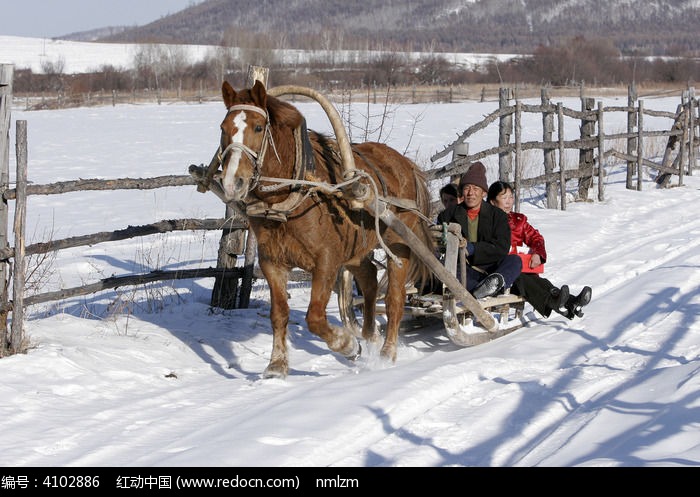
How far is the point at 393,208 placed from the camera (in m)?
7.16

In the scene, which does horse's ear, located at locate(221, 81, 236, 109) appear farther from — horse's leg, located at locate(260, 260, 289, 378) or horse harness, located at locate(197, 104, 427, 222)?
horse's leg, located at locate(260, 260, 289, 378)

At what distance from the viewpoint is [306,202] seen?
5.98 meters

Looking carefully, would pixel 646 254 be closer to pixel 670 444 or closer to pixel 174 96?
pixel 670 444

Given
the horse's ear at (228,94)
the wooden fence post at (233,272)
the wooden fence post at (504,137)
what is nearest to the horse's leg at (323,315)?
the horse's ear at (228,94)

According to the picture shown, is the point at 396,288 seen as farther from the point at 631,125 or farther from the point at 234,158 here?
the point at 631,125

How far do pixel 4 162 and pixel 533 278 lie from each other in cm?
431

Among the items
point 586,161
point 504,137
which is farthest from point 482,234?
point 586,161

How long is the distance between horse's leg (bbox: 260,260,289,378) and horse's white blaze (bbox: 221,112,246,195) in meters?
1.08

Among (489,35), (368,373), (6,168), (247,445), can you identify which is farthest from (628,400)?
(489,35)

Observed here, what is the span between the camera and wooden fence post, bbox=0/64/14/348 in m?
6.36

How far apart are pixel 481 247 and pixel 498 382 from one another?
76.6 inches

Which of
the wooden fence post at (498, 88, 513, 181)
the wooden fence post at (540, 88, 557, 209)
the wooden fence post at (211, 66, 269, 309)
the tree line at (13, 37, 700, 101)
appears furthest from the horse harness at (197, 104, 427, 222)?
the tree line at (13, 37, 700, 101)

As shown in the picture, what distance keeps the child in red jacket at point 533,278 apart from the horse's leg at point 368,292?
49.4 inches

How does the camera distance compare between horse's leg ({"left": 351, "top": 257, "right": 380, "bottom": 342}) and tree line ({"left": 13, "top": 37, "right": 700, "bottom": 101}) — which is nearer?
horse's leg ({"left": 351, "top": 257, "right": 380, "bottom": 342})
